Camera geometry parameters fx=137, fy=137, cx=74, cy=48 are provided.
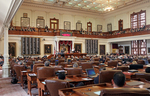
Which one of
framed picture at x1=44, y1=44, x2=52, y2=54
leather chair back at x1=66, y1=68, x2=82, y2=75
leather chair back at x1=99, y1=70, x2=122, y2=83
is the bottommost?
leather chair back at x1=66, y1=68, x2=82, y2=75

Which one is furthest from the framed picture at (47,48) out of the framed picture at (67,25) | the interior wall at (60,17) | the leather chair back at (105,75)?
the leather chair back at (105,75)

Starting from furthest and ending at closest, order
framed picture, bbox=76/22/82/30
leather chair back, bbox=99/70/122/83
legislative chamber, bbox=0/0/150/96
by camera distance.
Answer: framed picture, bbox=76/22/82/30 < legislative chamber, bbox=0/0/150/96 < leather chair back, bbox=99/70/122/83

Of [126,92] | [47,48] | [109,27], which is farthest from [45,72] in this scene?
[109,27]

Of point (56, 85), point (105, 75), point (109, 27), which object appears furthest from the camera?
point (109, 27)

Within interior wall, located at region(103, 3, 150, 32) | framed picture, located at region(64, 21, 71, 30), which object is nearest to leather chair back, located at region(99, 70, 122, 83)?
interior wall, located at region(103, 3, 150, 32)

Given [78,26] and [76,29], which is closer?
[76,29]

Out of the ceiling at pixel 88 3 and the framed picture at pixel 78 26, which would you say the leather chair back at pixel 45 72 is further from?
the framed picture at pixel 78 26

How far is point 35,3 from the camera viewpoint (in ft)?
72.2

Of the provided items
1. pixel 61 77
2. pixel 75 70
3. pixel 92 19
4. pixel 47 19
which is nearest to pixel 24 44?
pixel 47 19

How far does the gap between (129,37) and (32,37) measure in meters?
14.4

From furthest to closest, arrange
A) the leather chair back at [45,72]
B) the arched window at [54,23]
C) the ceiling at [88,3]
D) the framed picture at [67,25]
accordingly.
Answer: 1. the framed picture at [67,25]
2. the arched window at [54,23]
3. the ceiling at [88,3]
4. the leather chair back at [45,72]

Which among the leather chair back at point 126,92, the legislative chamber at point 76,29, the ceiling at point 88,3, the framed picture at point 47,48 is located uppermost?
the ceiling at point 88,3

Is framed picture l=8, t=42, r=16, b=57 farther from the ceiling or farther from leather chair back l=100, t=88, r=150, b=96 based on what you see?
leather chair back l=100, t=88, r=150, b=96

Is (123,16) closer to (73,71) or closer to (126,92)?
(73,71)
